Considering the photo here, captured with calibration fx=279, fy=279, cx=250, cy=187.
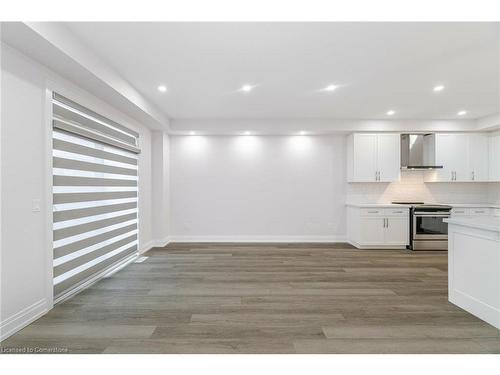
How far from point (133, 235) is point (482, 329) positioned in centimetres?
496

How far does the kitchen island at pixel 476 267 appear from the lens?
8.39ft

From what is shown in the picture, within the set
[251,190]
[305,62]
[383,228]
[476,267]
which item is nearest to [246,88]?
[305,62]

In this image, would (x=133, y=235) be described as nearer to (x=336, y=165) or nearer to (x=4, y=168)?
(x=4, y=168)

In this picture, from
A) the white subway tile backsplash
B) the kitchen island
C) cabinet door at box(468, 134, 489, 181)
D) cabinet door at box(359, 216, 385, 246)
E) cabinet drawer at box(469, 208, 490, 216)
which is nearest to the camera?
the kitchen island

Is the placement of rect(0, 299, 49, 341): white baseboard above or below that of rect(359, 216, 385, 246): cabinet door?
below

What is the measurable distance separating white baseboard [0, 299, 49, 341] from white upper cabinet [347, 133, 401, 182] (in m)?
5.71

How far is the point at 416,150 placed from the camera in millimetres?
6215

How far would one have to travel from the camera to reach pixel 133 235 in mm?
5098

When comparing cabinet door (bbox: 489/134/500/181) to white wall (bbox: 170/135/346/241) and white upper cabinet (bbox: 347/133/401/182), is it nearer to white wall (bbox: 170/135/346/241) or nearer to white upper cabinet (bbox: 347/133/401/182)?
white upper cabinet (bbox: 347/133/401/182)

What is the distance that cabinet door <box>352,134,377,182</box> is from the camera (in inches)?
241

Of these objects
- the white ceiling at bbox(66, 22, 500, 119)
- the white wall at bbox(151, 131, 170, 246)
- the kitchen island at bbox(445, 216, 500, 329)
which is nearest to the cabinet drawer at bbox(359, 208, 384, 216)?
the white ceiling at bbox(66, 22, 500, 119)

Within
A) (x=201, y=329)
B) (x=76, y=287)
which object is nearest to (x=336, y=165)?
(x=201, y=329)

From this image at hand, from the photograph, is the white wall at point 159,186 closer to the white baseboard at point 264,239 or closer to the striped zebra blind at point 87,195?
the white baseboard at point 264,239

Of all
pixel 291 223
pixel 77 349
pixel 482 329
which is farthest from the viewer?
pixel 291 223
